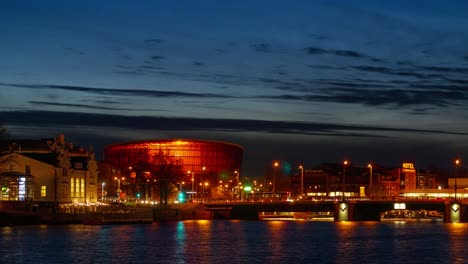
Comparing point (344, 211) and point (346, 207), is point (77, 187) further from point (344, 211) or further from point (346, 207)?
point (346, 207)

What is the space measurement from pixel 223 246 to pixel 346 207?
8840 cm

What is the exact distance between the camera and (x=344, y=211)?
183 m

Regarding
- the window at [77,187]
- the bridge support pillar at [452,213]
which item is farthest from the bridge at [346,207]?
the window at [77,187]

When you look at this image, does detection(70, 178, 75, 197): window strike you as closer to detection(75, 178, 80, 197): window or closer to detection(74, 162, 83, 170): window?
detection(75, 178, 80, 197): window

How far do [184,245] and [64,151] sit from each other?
7694 cm

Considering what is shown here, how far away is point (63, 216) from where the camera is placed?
144000 mm

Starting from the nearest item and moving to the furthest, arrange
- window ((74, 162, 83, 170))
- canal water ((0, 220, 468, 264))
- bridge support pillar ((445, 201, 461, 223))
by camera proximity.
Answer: canal water ((0, 220, 468, 264)), window ((74, 162, 83, 170)), bridge support pillar ((445, 201, 461, 223))

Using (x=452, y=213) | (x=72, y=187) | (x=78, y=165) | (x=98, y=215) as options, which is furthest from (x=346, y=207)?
(x=98, y=215)

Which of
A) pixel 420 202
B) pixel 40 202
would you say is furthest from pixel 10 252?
pixel 420 202

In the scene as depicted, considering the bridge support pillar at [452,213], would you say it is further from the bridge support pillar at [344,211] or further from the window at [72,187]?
the window at [72,187]

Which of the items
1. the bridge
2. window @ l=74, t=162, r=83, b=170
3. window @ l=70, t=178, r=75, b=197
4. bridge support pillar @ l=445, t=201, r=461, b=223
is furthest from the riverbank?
bridge support pillar @ l=445, t=201, r=461, b=223

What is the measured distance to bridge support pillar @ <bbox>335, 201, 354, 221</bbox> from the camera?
183125 millimetres

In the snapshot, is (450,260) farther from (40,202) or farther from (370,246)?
(40,202)

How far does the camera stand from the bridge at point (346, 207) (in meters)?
176
